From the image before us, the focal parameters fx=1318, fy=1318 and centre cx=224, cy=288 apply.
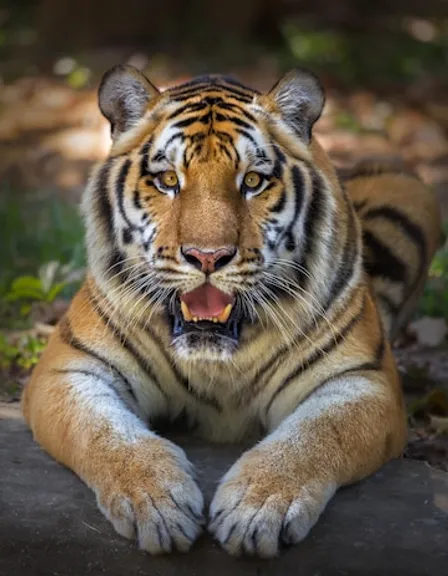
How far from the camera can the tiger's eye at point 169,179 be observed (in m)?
3.68

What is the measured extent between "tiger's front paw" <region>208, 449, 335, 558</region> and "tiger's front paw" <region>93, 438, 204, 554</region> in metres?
0.07

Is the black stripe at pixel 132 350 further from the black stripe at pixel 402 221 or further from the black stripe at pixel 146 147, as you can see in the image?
the black stripe at pixel 402 221

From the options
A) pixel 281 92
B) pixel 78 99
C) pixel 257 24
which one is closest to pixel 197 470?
pixel 281 92

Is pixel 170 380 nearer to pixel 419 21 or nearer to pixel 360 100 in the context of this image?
pixel 360 100

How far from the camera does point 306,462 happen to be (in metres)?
3.38

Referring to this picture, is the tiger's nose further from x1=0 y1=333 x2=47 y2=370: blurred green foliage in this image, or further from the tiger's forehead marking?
x1=0 y1=333 x2=47 y2=370: blurred green foliage

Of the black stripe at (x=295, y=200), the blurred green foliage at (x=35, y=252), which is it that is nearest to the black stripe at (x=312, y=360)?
the black stripe at (x=295, y=200)

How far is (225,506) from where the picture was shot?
326cm

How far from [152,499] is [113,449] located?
26cm

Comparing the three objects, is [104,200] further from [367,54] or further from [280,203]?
[367,54]

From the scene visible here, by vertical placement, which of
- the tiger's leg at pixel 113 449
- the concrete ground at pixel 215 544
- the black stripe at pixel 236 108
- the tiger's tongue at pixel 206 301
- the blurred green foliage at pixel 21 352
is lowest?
the concrete ground at pixel 215 544

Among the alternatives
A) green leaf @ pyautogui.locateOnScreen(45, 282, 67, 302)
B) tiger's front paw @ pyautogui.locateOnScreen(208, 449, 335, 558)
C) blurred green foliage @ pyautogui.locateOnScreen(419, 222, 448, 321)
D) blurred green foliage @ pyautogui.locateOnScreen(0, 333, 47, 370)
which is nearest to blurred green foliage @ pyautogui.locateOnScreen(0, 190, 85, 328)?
green leaf @ pyautogui.locateOnScreen(45, 282, 67, 302)

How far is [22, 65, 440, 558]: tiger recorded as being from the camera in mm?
3430

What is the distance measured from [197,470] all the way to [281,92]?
1.14 metres
